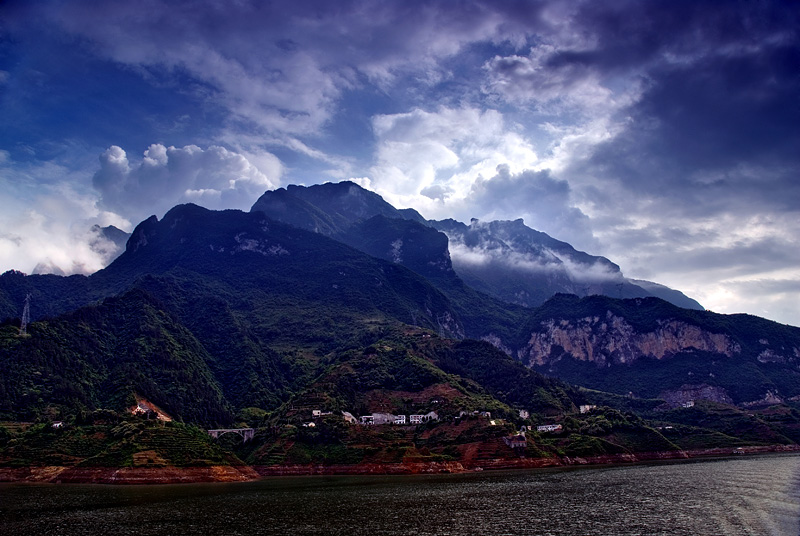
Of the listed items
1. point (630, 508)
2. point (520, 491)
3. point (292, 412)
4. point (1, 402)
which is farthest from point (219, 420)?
point (630, 508)

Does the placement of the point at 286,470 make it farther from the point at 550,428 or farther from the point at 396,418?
the point at 550,428

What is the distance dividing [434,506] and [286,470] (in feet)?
218

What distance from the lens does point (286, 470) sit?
134 m

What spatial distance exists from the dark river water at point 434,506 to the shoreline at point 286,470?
22.9ft

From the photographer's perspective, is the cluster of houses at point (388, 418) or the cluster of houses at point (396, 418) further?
the cluster of houses at point (396, 418)

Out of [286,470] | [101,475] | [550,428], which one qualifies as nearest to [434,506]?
[286,470]

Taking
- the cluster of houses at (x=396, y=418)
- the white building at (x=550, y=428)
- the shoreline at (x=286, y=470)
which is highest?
the cluster of houses at (x=396, y=418)

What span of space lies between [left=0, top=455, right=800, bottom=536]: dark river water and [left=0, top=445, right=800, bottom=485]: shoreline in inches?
275

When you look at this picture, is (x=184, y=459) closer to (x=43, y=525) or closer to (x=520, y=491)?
(x=43, y=525)

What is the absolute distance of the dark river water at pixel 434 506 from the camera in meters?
62.2

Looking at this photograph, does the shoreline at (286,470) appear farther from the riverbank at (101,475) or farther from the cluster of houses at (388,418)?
the cluster of houses at (388,418)

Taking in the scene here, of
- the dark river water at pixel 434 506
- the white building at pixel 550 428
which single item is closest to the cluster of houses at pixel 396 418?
the white building at pixel 550 428

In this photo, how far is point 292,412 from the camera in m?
162

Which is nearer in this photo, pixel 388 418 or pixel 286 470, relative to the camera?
pixel 286 470
